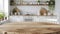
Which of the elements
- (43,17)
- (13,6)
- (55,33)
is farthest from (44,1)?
(55,33)

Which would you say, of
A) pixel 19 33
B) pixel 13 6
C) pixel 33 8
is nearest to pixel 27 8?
pixel 33 8

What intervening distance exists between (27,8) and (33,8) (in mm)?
260

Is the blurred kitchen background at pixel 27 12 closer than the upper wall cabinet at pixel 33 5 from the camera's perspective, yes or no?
Yes

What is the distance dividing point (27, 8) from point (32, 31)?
425cm

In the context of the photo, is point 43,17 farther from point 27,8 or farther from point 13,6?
point 13,6

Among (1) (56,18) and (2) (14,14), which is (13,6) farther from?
(1) (56,18)

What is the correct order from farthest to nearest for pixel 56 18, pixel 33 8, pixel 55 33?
pixel 33 8, pixel 56 18, pixel 55 33

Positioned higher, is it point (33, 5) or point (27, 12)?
point (33, 5)

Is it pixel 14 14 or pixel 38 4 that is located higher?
pixel 38 4

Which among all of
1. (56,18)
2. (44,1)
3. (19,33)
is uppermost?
(44,1)

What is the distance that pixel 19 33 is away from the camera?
5.23ft

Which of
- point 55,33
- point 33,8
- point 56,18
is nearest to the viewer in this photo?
point 55,33

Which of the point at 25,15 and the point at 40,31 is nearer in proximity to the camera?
the point at 40,31

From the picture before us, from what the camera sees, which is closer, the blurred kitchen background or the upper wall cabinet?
the blurred kitchen background
